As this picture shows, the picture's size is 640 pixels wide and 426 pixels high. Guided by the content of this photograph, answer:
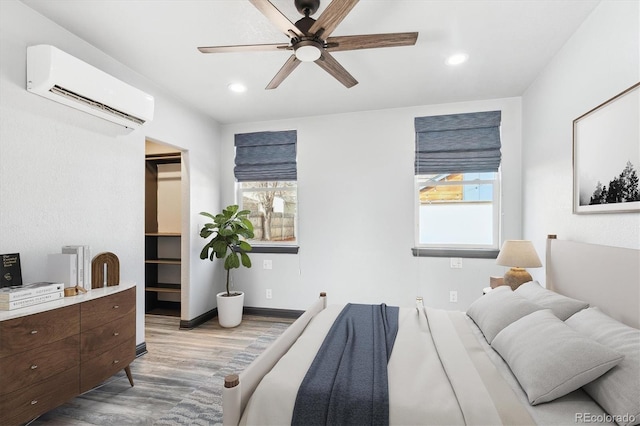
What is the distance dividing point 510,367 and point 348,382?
802mm

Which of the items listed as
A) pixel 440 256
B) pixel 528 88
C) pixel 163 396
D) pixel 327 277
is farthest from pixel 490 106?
pixel 163 396

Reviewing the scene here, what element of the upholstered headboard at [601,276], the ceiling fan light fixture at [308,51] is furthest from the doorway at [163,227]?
the upholstered headboard at [601,276]

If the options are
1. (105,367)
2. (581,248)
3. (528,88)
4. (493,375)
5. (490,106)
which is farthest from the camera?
(490,106)

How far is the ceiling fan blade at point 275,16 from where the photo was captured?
1671 millimetres

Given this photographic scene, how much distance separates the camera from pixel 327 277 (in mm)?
4262

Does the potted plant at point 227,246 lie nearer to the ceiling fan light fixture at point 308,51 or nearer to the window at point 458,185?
the window at point 458,185

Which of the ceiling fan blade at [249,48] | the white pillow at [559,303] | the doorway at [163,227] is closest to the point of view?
the white pillow at [559,303]

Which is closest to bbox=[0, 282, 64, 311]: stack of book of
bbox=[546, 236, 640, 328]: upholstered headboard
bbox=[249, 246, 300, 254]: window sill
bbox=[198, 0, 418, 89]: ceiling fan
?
bbox=[198, 0, 418, 89]: ceiling fan

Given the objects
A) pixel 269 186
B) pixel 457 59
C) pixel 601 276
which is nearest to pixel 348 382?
pixel 601 276

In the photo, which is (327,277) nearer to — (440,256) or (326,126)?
(440,256)

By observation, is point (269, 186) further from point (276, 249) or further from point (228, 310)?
point (228, 310)

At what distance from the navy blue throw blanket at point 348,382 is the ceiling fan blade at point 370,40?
1.78 metres

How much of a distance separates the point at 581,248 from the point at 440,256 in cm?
178

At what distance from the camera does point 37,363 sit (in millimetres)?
1850
